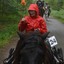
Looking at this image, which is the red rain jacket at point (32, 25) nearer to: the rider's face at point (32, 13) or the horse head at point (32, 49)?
the rider's face at point (32, 13)

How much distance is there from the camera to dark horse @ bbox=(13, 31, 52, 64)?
20.4 feet

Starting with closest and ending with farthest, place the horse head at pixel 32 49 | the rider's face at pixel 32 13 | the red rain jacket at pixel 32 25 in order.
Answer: the horse head at pixel 32 49 → the rider's face at pixel 32 13 → the red rain jacket at pixel 32 25

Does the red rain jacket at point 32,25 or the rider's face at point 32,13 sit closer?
the rider's face at point 32,13

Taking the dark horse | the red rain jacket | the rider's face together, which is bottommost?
the red rain jacket

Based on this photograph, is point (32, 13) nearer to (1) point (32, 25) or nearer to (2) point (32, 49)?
(1) point (32, 25)

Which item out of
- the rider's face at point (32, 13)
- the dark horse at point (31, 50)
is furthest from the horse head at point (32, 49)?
the rider's face at point (32, 13)

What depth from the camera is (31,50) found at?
20.6 feet

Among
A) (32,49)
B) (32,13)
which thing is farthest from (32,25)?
(32,49)

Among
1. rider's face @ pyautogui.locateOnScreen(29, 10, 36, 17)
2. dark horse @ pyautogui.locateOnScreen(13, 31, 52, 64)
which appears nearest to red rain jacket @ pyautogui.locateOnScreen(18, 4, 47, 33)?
rider's face @ pyautogui.locateOnScreen(29, 10, 36, 17)

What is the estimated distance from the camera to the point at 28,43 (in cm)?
648

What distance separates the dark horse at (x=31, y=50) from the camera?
244 inches

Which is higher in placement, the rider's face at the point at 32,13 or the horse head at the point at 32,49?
the horse head at the point at 32,49

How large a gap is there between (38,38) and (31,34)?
216mm

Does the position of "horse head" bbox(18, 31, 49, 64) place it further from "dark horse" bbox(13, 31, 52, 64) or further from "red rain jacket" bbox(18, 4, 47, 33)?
"red rain jacket" bbox(18, 4, 47, 33)
